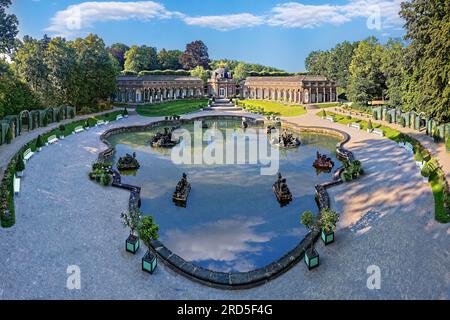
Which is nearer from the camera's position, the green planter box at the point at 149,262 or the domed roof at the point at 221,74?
the green planter box at the point at 149,262

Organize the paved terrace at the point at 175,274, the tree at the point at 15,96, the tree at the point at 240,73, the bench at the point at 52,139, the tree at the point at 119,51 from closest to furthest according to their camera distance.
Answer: the paved terrace at the point at 175,274, the tree at the point at 15,96, the bench at the point at 52,139, the tree at the point at 240,73, the tree at the point at 119,51

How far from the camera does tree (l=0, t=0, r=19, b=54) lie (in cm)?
3603

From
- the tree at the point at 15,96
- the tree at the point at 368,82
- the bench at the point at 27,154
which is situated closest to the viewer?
the bench at the point at 27,154

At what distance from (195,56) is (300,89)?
5644 centimetres

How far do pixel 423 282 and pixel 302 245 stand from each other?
5.20 meters

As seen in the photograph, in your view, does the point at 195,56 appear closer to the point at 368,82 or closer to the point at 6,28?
the point at 368,82

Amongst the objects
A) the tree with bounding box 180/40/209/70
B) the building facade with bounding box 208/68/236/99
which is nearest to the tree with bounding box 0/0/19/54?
the building facade with bounding box 208/68/236/99

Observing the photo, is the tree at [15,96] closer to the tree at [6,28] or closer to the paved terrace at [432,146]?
the tree at [6,28]

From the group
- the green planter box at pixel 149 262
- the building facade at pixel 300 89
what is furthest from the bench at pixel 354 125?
the green planter box at pixel 149 262

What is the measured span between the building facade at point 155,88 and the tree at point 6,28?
41.8m

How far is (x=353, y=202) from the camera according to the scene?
23.4 meters

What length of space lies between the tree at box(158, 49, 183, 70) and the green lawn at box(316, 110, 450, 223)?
66.4 m

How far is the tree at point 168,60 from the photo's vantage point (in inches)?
4552
